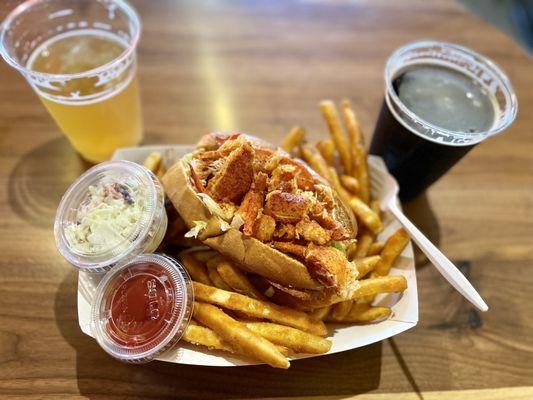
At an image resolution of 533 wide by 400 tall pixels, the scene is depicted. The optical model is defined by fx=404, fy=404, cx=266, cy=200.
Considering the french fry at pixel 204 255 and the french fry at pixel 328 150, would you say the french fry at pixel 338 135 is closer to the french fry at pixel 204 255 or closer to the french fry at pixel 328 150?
the french fry at pixel 328 150

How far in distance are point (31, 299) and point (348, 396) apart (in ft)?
4.72

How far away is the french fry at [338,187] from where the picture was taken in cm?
187

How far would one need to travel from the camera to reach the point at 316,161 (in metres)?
1.96

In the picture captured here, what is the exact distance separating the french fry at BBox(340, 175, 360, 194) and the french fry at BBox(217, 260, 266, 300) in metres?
0.68

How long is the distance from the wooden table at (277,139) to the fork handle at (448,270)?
36cm

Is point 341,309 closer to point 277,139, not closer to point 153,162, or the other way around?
point 153,162

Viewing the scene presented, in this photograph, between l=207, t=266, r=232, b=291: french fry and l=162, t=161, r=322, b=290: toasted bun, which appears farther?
l=207, t=266, r=232, b=291: french fry

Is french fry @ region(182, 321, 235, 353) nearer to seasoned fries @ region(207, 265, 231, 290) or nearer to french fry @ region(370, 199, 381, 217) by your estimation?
seasoned fries @ region(207, 265, 231, 290)

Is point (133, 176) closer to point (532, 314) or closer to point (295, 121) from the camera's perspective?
point (295, 121)

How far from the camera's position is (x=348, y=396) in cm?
164

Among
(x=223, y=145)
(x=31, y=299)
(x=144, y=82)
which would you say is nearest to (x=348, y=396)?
(x=223, y=145)

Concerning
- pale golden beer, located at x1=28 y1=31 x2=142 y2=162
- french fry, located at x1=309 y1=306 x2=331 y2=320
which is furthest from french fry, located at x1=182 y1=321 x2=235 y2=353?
pale golden beer, located at x1=28 y1=31 x2=142 y2=162

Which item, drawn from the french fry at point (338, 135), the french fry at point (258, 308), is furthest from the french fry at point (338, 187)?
the french fry at point (258, 308)

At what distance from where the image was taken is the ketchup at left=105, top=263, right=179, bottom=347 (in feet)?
4.78
